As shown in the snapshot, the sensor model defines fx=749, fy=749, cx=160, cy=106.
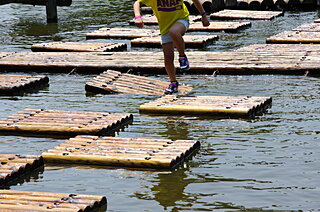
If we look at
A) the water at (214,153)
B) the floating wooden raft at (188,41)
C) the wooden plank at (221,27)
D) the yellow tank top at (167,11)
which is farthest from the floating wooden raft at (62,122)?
the wooden plank at (221,27)

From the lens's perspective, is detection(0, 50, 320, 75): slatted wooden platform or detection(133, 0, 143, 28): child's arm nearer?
detection(133, 0, 143, 28): child's arm

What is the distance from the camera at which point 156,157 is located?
7.62 meters

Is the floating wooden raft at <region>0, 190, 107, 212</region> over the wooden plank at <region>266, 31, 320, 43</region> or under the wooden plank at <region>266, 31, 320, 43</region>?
over

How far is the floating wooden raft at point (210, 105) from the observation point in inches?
383

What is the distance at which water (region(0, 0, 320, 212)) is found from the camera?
259 inches

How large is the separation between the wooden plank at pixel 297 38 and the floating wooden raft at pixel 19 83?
5786mm

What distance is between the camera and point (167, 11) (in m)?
11.0

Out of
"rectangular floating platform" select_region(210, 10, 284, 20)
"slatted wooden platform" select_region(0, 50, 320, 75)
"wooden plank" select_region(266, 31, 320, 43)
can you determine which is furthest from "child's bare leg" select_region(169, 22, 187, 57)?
"rectangular floating platform" select_region(210, 10, 284, 20)

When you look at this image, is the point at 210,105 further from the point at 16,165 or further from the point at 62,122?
the point at 16,165

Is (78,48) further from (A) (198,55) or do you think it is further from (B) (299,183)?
(B) (299,183)

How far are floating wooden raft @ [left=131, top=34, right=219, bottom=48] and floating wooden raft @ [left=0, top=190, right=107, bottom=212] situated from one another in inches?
416

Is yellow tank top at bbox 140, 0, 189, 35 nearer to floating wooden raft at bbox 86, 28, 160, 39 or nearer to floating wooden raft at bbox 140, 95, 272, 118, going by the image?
floating wooden raft at bbox 140, 95, 272, 118

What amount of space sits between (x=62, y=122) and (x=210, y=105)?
2.03 m

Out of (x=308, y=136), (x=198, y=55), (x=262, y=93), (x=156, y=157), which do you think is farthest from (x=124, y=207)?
(x=198, y=55)
